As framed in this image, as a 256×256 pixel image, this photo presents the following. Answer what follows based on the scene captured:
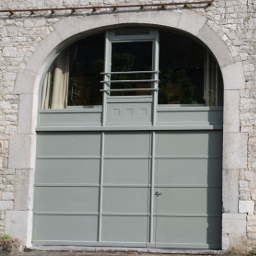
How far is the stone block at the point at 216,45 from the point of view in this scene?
381 inches

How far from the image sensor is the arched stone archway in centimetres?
934

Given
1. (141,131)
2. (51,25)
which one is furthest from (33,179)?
(51,25)

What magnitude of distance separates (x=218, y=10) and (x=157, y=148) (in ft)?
8.94

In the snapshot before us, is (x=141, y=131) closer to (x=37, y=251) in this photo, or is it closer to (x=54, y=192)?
(x=54, y=192)

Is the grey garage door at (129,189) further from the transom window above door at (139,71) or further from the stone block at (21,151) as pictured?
the transom window above door at (139,71)

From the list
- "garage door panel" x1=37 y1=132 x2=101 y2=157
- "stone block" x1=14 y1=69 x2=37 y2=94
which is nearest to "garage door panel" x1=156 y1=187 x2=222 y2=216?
"garage door panel" x1=37 y1=132 x2=101 y2=157

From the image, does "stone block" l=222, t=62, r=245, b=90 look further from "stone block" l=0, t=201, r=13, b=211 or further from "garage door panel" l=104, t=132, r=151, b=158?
"stone block" l=0, t=201, r=13, b=211

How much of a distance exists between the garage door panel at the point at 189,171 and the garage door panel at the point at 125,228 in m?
0.79

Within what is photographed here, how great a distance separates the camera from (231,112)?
31.1 feet

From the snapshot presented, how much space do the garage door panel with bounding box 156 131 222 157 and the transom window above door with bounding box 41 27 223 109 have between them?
0.59m

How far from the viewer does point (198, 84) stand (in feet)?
33.0

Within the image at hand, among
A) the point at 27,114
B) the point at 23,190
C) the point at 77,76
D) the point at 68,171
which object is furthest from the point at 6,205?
the point at 77,76

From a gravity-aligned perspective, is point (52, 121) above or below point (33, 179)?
above

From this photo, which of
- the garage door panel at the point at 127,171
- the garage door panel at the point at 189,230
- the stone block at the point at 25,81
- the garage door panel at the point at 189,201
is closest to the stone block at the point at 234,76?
the garage door panel at the point at 189,201
